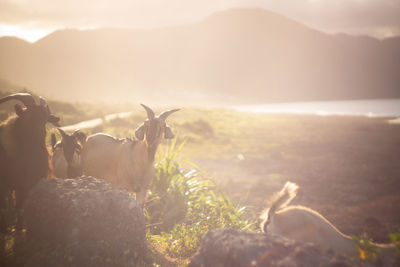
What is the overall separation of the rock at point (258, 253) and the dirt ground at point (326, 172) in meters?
6.56

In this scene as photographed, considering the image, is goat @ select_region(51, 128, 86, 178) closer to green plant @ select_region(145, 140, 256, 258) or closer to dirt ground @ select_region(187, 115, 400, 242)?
green plant @ select_region(145, 140, 256, 258)

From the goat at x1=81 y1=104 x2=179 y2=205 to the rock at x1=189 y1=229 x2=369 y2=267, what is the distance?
9.84ft

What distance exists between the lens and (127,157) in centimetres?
584

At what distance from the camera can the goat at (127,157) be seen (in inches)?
227

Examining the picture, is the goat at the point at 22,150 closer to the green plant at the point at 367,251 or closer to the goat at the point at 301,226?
the goat at the point at 301,226

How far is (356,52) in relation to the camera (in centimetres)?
17750

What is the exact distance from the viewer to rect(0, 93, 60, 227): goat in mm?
4445

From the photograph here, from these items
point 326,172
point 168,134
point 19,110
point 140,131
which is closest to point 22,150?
point 19,110

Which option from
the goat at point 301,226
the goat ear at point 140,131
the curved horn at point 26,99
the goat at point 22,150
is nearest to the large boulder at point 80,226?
the goat at point 22,150

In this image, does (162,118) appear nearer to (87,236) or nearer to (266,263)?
(87,236)

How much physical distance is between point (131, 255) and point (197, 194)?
4.89 m

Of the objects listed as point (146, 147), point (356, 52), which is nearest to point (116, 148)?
point (146, 147)

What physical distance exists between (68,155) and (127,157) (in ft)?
3.67

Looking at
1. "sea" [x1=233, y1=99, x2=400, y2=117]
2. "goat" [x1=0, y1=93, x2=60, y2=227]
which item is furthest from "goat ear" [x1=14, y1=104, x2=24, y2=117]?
"sea" [x1=233, y1=99, x2=400, y2=117]
